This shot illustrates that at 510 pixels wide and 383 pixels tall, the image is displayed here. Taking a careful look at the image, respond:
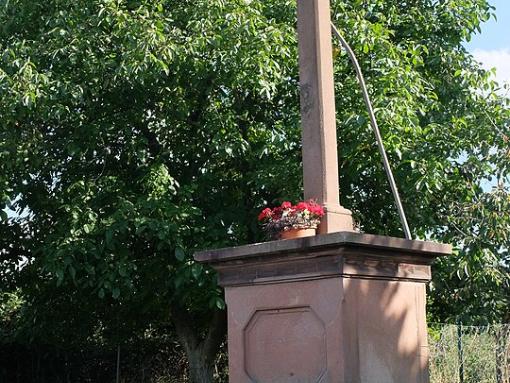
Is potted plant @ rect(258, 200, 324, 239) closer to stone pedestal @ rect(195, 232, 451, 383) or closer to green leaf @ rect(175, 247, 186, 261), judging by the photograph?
stone pedestal @ rect(195, 232, 451, 383)

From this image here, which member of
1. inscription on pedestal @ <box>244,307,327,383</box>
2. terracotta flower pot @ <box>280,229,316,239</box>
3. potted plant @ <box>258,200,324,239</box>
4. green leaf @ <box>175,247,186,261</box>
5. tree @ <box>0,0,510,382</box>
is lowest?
inscription on pedestal @ <box>244,307,327,383</box>

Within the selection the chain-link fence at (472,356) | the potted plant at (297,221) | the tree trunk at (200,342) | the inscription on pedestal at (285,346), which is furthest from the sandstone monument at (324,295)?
the tree trunk at (200,342)

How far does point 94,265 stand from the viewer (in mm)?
12758

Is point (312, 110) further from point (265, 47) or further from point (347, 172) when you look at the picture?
point (347, 172)

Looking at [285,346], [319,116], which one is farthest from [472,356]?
[285,346]

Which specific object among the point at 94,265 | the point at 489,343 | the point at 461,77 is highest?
the point at 461,77

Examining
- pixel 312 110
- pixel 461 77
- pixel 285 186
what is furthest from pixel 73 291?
pixel 312 110

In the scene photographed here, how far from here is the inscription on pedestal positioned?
6352mm

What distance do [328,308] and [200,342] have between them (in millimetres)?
9975

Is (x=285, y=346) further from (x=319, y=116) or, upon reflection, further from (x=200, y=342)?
(x=200, y=342)

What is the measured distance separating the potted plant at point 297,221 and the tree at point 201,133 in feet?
16.7

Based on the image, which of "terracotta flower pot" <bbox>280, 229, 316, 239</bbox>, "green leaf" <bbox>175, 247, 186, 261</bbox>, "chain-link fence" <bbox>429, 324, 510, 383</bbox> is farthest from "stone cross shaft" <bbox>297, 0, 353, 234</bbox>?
"chain-link fence" <bbox>429, 324, 510, 383</bbox>

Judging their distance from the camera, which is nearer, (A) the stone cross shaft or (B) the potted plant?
(B) the potted plant

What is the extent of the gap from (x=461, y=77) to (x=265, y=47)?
13.5 ft
